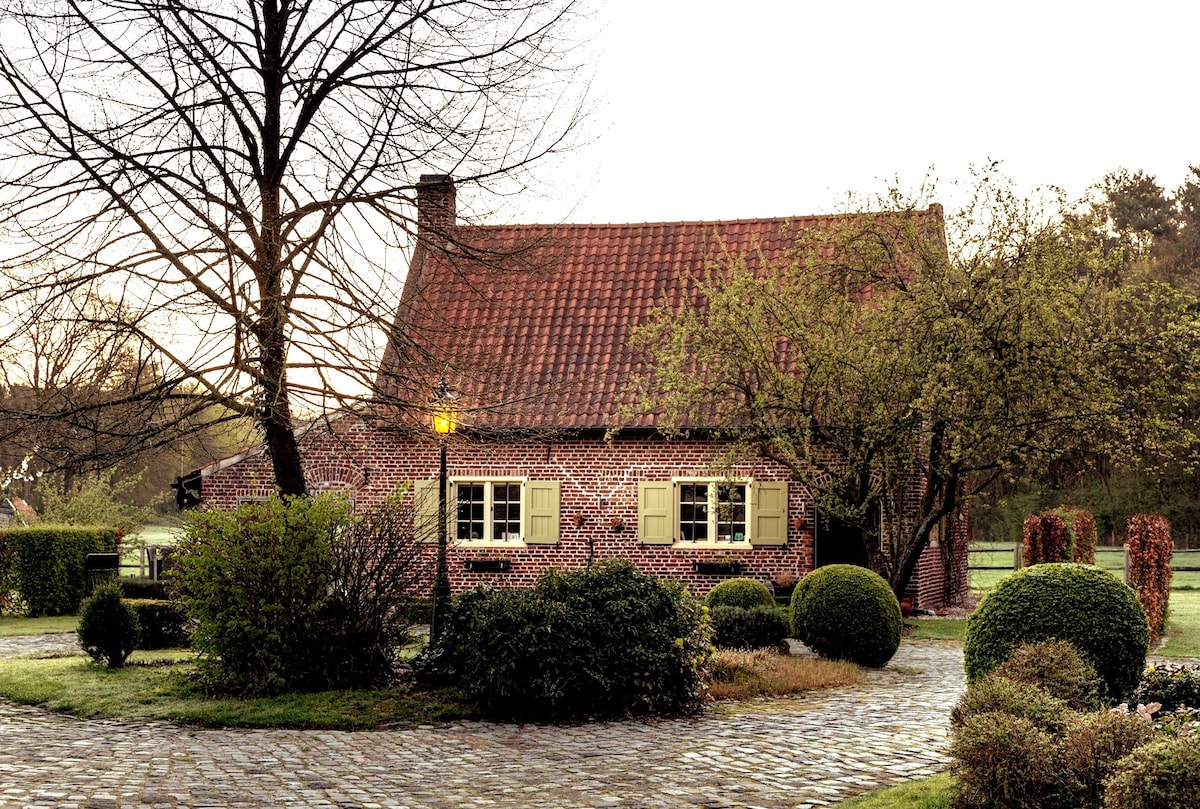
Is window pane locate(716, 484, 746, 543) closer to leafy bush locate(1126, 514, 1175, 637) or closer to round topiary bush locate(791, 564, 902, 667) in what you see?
leafy bush locate(1126, 514, 1175, 637)

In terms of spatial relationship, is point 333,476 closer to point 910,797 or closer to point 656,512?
point 656,512

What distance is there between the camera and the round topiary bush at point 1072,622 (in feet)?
28.8

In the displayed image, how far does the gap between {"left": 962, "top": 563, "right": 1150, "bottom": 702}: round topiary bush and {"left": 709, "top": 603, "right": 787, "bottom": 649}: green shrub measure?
5586 millimetres

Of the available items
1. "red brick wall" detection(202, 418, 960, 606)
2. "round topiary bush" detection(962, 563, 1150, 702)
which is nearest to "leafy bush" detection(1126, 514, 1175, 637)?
"red brick wall" detection(202, 418, 960, 606)

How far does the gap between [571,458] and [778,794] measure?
13.8 meters

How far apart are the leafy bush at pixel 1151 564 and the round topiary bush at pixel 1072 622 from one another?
1046 cm

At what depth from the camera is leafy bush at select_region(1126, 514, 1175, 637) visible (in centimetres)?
1862

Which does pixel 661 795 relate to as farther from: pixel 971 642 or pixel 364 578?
Answer: pixel 364 578

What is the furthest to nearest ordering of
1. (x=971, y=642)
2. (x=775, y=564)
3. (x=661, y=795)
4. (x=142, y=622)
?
1. (x=775, y=564)
2. (x=142, y=622)
3. (x=971, y=642)
4. (x=661, y=795)

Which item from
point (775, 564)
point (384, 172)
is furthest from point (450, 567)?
point (384, 172)

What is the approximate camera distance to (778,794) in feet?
26.2

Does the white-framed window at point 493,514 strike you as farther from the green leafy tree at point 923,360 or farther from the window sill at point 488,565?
the green leafy tree at point 923,360

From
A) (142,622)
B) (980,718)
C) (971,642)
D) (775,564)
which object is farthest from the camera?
(775,564)

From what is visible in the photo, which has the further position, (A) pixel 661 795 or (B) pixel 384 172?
(B) pixel 384 172
